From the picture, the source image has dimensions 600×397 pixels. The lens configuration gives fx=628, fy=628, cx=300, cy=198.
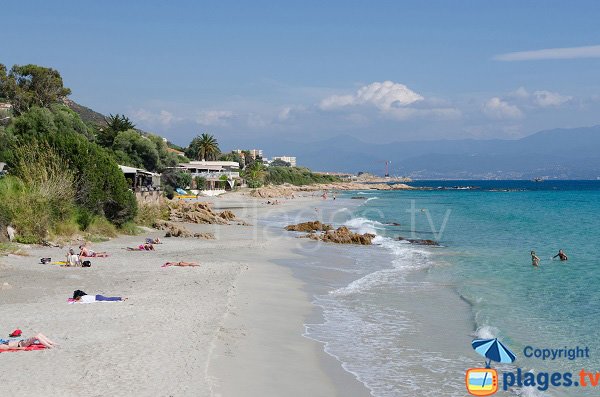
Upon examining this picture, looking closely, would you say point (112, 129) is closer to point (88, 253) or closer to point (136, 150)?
point (136, 150)

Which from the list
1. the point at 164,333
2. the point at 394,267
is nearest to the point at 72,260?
the point at 164,333

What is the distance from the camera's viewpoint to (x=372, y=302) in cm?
1623

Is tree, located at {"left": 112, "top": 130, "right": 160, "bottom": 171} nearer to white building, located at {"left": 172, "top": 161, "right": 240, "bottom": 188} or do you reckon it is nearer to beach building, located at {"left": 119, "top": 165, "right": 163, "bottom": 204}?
beach building, located at {"left": 119, "top": 165, "right": 163, "bottom": 204}

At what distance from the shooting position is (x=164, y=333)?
436 inches

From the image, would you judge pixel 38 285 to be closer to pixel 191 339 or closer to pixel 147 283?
pixel 147 283

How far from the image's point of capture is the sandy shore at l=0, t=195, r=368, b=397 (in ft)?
28.0

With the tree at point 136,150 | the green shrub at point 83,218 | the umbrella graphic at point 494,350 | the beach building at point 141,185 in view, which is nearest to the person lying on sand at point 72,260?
the green shrub at point 83,218

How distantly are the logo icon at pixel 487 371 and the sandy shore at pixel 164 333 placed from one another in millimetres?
1799

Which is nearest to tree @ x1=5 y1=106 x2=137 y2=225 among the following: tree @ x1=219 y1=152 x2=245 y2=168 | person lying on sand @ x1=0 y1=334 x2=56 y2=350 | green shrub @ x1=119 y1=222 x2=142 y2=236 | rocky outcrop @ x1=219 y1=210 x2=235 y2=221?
green shrub @ x1=119 y1=222 x2=142 y2=236

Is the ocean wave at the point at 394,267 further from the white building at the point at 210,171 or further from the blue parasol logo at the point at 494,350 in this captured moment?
the white building at the point at 210,171

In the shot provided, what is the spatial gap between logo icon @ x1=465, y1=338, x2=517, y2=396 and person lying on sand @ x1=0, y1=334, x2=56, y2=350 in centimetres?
648

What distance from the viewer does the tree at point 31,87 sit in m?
55.8

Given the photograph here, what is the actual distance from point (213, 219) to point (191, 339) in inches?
1175

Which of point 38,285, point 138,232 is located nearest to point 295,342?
point 38,285
